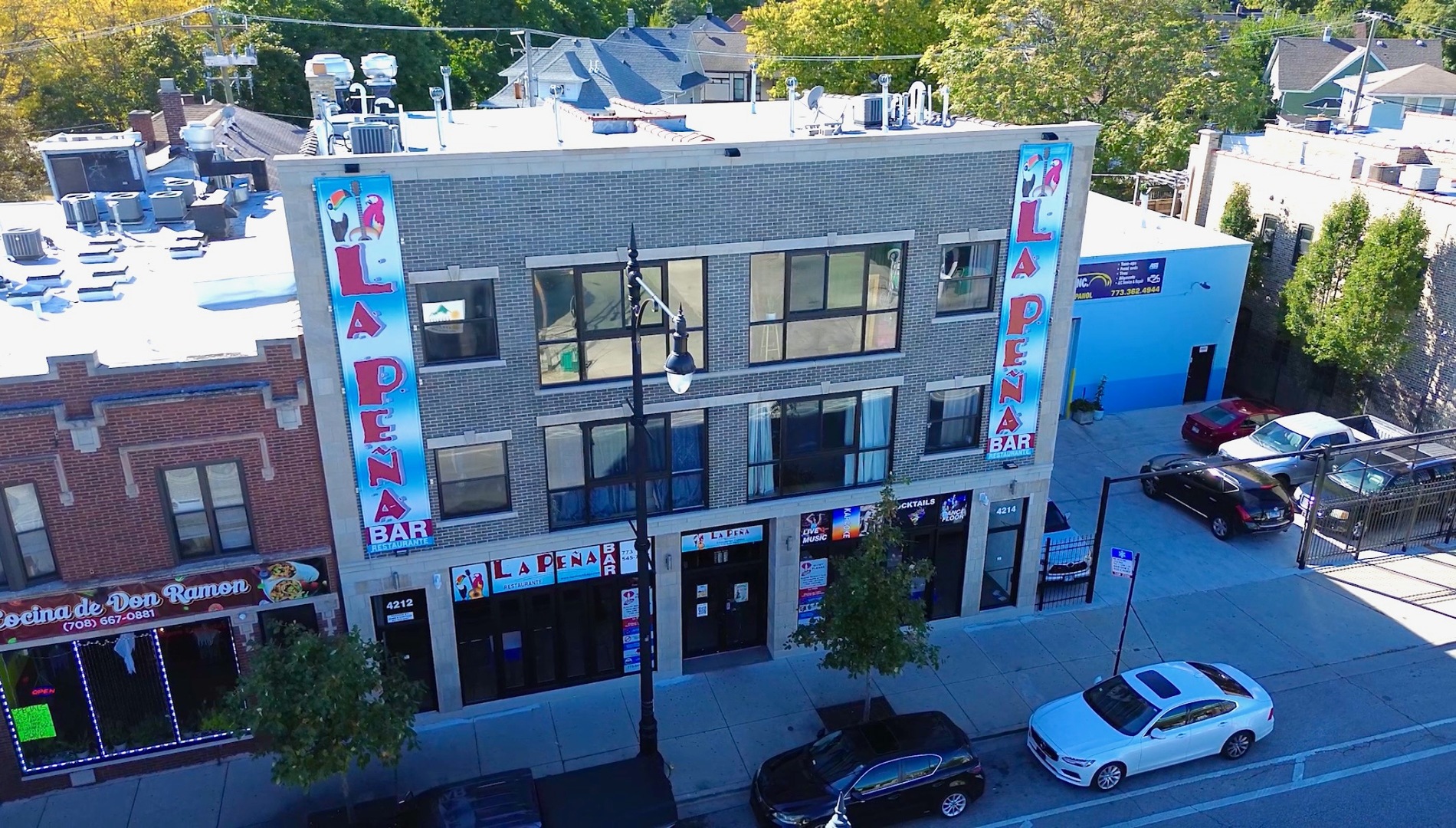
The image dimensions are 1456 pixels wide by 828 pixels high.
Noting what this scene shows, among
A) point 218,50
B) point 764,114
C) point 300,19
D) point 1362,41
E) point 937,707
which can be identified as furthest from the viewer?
point 1362,41

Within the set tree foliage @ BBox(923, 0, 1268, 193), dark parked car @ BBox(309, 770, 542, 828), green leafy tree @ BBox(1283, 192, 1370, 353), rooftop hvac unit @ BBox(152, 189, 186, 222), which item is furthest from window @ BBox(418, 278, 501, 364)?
tree foliage @ BBox(923, 0, 1268, 193)

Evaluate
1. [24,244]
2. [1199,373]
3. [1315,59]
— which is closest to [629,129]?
[24,244]

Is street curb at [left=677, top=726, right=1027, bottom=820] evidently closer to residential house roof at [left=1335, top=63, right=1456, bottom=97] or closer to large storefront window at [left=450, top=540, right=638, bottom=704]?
large storefront window at [left=450, top=540, right=638, bottom=704]

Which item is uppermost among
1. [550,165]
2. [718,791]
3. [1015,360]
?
[550,165]

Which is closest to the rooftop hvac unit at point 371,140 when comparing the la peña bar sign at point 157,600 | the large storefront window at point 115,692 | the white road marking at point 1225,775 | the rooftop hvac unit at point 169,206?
the la peña bar sign at point 157,600

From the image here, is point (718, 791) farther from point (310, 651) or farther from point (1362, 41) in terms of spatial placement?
point (1362, 41)

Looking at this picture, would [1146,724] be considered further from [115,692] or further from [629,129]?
[115,692]

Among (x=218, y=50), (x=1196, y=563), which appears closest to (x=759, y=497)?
(x=1196, y=563)
